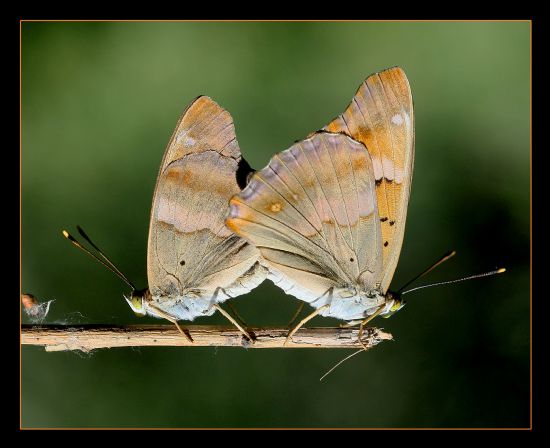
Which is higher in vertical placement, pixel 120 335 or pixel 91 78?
pixel 91 78

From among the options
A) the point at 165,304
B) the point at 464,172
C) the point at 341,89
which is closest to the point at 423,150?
the point at 464,172

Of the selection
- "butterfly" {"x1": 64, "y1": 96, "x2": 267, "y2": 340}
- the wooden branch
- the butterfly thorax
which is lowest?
the wooden branch

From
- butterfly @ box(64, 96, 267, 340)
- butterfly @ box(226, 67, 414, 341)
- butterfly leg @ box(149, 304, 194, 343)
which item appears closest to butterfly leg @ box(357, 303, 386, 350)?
butterfly @ box(226, 67, 414, 341)

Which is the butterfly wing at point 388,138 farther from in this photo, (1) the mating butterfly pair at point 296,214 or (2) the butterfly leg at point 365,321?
(2) the butterfly leg at point 365,321

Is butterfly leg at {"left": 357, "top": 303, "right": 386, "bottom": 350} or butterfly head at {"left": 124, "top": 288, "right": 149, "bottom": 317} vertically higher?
butterfly head at {"left": 124, "top": 288, "right": 149, "bottom": 317}

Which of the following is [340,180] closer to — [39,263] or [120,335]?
[120,335]

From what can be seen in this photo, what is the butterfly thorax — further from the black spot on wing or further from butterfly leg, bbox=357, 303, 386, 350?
the black spot on wing
